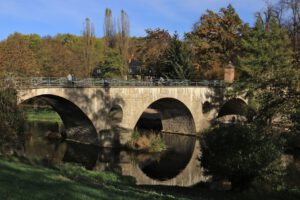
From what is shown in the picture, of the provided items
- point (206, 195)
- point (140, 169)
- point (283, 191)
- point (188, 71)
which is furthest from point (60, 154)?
point (188, 71)

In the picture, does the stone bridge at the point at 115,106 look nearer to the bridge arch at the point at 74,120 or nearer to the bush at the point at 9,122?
the bridge arch at the point at 74,120

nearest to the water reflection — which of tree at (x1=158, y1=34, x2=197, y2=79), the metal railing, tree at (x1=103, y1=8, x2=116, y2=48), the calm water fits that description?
the calm water

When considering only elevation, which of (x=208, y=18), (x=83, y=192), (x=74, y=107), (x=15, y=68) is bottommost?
(x=83, y=192)

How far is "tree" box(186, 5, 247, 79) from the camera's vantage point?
6038 centimetres

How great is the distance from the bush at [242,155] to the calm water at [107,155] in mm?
7265

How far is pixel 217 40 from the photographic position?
61.4m

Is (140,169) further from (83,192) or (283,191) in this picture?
(83,192)

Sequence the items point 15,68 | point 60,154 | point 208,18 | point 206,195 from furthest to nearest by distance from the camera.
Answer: point 208,18 → point 15,68 → point 60,154 → point 206,195

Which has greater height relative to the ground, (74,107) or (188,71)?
(188,71)

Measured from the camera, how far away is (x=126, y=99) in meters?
40.2

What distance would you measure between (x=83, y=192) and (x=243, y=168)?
38.8ft

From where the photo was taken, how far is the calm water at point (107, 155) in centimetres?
3153

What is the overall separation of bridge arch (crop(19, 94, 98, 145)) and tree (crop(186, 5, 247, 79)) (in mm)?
25818

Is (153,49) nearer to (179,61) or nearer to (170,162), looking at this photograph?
(179,61)
